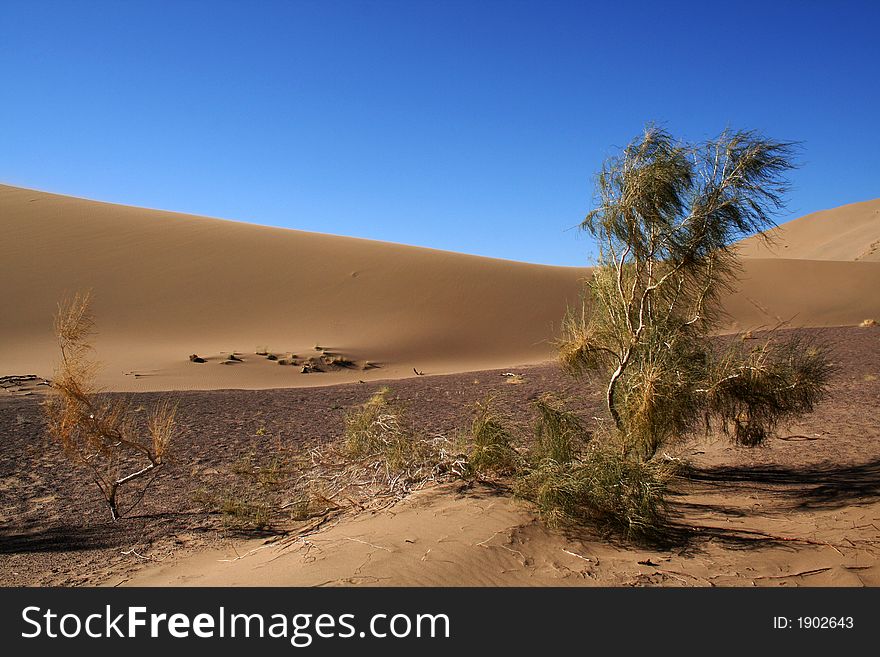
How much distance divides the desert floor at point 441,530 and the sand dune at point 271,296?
11594 millimetres

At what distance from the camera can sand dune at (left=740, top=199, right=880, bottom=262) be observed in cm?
8350

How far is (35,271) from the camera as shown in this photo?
34.2m

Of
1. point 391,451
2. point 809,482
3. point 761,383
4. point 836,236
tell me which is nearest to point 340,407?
point 391,451

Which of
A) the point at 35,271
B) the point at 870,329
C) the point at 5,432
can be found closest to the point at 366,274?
the point at 35,271

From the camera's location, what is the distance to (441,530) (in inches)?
255

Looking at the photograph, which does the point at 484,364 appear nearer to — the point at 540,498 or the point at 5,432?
the point at 5,432

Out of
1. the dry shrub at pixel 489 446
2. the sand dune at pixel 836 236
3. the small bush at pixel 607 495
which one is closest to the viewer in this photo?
the small bush at pixel 607 495

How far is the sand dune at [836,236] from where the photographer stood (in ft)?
274

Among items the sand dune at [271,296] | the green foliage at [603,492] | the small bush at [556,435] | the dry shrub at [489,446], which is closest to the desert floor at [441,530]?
the green foliage at [603,492]

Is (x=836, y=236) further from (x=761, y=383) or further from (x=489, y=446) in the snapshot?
(x=489, y=446)

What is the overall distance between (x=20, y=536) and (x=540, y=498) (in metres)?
5.91

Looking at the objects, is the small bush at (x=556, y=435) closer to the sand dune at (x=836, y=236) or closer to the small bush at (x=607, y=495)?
the small bush at (x=607, y=495)

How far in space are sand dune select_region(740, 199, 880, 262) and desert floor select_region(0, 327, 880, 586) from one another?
75.6m

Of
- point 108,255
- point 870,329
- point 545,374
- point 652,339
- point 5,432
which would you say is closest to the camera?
point 652,339
